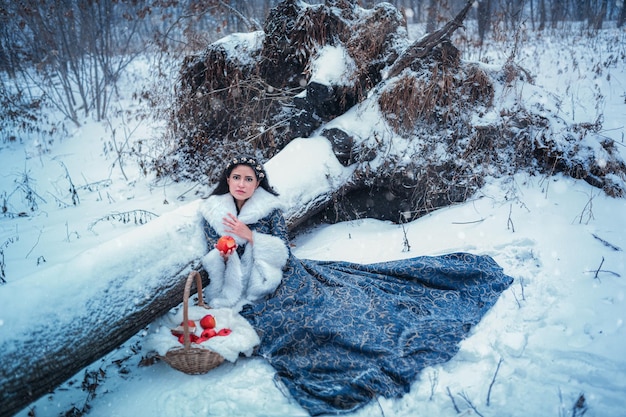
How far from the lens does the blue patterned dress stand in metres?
2.22

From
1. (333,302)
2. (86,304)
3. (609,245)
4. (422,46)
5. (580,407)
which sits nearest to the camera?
(580,407)

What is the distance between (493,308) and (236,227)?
2.01m

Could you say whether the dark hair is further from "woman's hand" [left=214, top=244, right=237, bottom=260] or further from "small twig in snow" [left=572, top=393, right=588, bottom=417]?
"small twig in snow" [left=572, top=393, right=588, bottom=417]

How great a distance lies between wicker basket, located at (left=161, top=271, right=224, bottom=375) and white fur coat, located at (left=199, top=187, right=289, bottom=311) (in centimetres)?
47

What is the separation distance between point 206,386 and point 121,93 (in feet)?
40.7

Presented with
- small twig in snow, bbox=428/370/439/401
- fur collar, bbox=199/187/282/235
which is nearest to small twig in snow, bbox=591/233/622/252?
small twig in snow, bbox=428/370/439/401

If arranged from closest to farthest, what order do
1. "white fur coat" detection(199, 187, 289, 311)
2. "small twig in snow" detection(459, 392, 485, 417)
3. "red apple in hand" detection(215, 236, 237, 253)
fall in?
"small twig in snow" detection(459, 392, 485, 417), "red apple in hand" detection(215, 236, 237, 253), "white fur coat" detection(199, 187, 289, 311)

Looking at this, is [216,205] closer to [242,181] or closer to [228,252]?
[242,181]

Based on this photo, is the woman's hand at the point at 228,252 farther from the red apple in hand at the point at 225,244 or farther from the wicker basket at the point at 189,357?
the wicker basket at the point at 189,357

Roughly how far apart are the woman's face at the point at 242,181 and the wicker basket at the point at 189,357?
2.67 ft

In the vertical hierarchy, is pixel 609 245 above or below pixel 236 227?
below

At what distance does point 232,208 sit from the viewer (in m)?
2.89

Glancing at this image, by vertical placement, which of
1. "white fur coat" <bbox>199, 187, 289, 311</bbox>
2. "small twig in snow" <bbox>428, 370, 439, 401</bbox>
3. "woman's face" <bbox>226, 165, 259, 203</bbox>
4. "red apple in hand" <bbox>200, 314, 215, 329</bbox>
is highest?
"woman's face" <bbox>226, 165, 259, 203</bbox>

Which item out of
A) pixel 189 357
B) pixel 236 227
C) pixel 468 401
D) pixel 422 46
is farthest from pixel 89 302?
pixel 422 46
